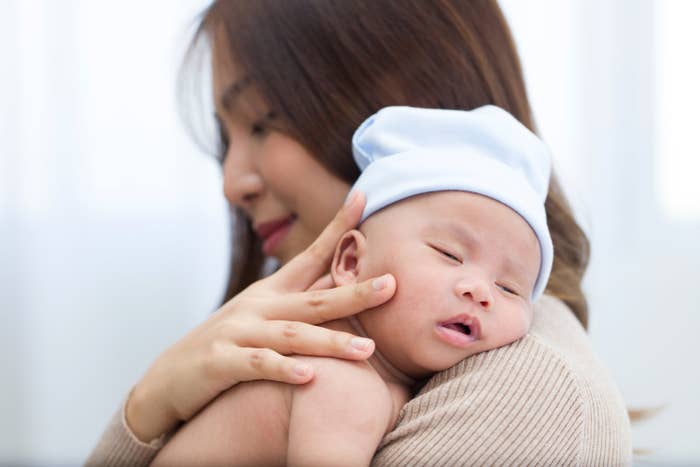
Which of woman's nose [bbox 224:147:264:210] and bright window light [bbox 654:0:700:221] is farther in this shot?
bright window light [bbox 654:0:700:221]

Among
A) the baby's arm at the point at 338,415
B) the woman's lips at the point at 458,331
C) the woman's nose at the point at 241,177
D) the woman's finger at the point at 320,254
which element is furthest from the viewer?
the woman's nose at the point at 241,177

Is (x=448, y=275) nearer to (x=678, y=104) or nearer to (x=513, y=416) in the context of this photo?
(x=513, y=416)

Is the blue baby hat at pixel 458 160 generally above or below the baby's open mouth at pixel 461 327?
above

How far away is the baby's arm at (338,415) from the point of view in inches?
32.2

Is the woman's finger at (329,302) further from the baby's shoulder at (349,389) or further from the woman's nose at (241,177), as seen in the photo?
the woman's nose at (241,177)

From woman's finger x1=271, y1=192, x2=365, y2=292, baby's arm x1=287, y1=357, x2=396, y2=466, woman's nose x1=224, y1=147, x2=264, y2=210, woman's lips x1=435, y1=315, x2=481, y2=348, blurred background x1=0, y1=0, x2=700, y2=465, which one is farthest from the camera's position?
blurred background x1=0, y1=0, x2=700, y2=465

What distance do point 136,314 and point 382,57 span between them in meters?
1.68

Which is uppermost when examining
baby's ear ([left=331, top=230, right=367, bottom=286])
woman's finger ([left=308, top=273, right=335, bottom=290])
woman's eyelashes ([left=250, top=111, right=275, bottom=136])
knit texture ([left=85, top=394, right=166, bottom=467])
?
woman's eyelashes ([left=250, top=111, right=275, bottom=136])

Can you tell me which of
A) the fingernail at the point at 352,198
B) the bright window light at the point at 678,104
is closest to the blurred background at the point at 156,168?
the bright window light at the point at 678,104

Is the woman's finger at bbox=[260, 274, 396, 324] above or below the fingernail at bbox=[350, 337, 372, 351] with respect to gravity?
above

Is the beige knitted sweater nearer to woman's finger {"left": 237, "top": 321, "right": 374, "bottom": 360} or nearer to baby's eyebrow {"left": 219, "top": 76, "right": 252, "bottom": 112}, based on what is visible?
woman's finger {"left": 237, "top": 321, "right": 374, "bottom": 360}

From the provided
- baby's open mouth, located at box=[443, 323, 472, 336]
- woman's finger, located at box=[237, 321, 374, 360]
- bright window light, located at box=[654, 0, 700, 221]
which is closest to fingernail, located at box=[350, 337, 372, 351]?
woman's finger, located at box=[237, 321, 374, 360]

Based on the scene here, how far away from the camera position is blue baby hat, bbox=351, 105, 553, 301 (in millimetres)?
979

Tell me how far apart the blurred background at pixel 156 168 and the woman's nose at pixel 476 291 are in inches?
62.7
